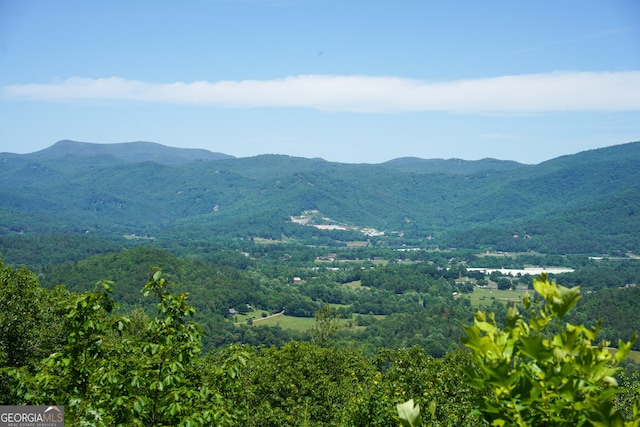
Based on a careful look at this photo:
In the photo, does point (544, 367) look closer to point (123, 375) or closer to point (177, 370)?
point (177, 370)

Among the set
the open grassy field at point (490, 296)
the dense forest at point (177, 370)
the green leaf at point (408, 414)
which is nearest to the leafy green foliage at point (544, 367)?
the dense forest at point (177, 370)

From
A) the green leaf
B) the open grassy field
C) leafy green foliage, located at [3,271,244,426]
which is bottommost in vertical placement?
the open grassy field

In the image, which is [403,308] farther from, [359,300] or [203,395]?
[203,395]

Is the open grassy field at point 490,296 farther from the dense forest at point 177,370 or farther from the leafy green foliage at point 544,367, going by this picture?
the leafy green foliage at point 544,367

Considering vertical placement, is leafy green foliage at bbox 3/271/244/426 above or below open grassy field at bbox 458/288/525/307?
above

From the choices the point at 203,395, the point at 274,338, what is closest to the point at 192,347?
the point at 203,395

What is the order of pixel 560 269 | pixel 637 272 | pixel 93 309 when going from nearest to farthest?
1. pixel 93 309
2. pixel 637 272
3. pixel 560 269

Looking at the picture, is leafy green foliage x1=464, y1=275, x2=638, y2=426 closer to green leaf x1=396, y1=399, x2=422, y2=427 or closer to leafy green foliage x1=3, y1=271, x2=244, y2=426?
green leaf x1=396, y1=399, x2=422, y2=427

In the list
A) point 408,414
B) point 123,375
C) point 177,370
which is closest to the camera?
point 408,414

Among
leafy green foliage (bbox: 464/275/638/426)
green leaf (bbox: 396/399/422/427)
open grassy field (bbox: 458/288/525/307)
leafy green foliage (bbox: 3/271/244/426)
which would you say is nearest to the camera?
green leaf (bbox: 396/399/422/427)

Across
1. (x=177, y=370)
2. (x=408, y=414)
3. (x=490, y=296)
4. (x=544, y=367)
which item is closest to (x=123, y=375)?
(x=177, y=370)

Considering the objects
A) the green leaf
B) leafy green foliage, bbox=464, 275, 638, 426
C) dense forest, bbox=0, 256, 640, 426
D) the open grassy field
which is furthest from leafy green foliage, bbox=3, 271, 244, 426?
the open grassy field
